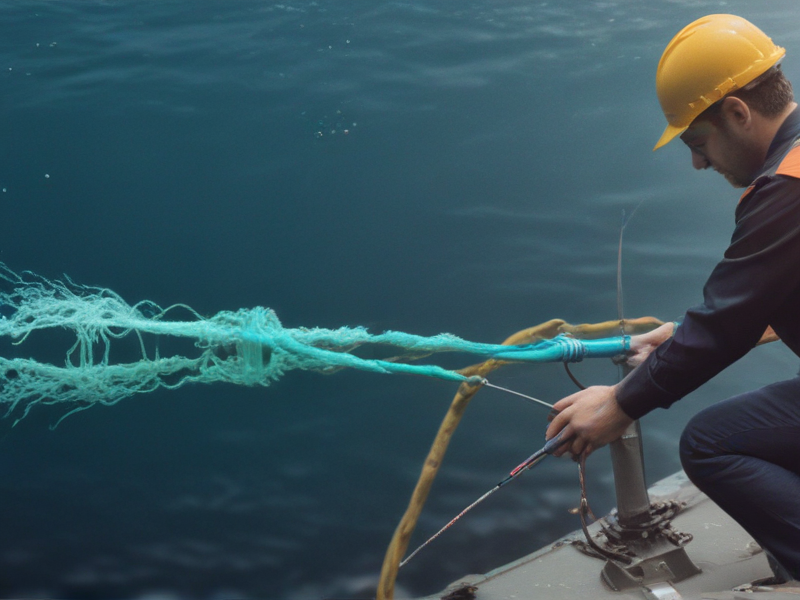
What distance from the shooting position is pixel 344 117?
286cm

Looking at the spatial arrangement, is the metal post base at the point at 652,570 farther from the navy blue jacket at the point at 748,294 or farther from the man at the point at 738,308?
the navy blue jacket at the point at 748,294

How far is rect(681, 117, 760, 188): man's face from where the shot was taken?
1476 millimetres

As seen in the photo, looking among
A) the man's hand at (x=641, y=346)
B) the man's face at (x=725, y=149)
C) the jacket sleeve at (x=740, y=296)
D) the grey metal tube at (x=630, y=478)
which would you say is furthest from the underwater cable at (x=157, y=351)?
the man's face at (x=725, y=149)

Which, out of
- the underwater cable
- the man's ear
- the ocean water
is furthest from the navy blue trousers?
the ocean water

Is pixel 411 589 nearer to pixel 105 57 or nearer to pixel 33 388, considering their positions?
pixel 33 388

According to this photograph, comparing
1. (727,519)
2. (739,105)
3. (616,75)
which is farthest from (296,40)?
(727,519)

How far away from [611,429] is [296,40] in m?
2.29

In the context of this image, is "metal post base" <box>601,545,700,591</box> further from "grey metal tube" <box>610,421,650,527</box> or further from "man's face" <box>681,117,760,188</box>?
"man's face" <box>681,117,760,188</box>

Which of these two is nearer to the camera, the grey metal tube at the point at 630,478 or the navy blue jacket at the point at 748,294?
the navy blue jacket at the point at 748,294

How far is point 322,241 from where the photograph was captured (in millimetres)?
2578

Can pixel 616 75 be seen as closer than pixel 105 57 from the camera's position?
No

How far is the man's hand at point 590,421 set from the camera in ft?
5.17

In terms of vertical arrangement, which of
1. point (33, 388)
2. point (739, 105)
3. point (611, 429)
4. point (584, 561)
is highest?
point (33, 388)

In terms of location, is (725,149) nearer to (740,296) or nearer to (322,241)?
(740,296)
